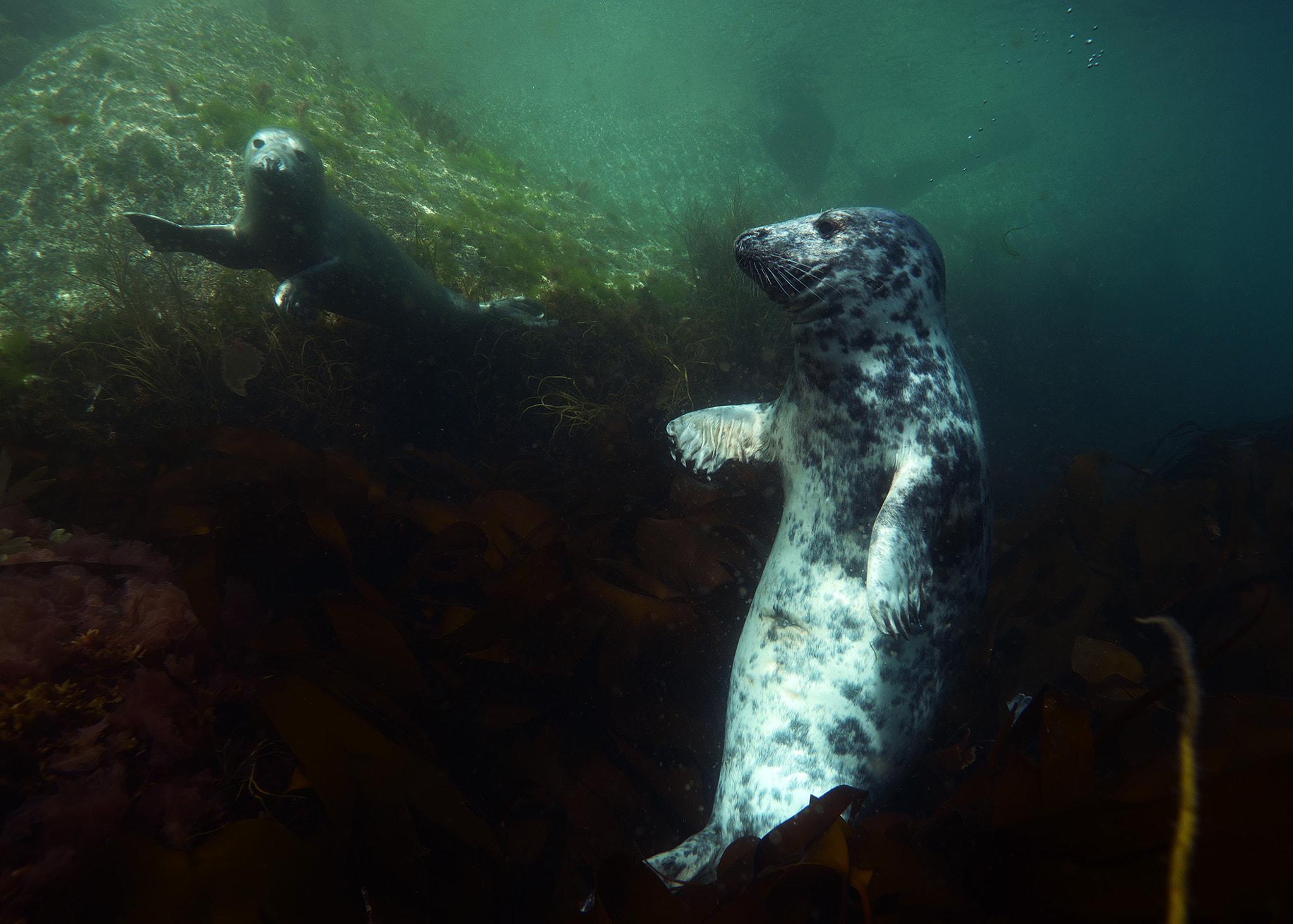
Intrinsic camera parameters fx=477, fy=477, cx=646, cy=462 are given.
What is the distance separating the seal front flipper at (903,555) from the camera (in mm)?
1687

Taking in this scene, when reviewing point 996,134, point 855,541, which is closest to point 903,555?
point 855,541

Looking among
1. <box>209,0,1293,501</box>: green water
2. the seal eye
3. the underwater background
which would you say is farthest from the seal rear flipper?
<box>209,0,1293,501</box>: green water

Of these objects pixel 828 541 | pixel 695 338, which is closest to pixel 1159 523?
pixel 828 541

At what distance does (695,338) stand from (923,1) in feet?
113

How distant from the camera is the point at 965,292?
43.1 feet

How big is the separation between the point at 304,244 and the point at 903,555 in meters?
4.15

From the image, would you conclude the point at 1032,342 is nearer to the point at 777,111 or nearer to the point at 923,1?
the point at 777,111

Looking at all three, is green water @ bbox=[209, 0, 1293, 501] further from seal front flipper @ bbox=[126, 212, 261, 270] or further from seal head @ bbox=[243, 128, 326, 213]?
seal front flipper @ bbox=[126, 212, 261, 270]

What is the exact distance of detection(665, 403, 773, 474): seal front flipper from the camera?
2.47 m

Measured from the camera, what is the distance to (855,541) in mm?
1976

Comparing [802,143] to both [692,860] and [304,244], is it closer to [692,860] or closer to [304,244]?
[304,244]

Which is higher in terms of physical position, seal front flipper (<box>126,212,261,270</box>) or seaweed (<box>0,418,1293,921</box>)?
seal front flipper (<box>126,212,261,270</box>)

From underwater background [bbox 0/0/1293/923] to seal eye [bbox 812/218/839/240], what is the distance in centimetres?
117

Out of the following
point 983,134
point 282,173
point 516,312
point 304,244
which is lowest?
point 516,312
